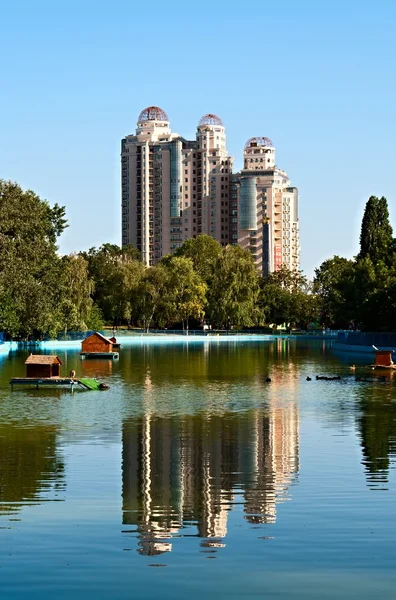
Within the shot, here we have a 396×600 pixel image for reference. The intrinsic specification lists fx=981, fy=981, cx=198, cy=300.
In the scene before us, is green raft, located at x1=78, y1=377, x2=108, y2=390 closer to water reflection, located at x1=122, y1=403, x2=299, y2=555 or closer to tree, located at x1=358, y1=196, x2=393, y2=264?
water reflection, located at x1=122, y1=403, x2=299, y2=555

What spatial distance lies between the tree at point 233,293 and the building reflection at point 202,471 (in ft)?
323

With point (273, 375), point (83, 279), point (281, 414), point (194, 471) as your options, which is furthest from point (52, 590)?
point (83, 279)

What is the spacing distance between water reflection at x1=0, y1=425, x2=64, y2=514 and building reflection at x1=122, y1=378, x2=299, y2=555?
4.70ft

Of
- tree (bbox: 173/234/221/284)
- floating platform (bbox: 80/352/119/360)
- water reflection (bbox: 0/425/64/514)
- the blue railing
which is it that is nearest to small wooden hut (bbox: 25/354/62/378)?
water reflection (bbox: 0/425/64/514)

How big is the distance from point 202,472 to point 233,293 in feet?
365

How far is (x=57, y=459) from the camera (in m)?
21.4

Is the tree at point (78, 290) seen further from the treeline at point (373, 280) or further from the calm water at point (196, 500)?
the calm water at point (196, 500)

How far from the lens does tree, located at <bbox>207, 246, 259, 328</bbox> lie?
130 meters

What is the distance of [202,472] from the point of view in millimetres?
19891

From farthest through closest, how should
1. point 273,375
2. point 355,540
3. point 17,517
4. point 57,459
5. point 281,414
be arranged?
point 273,375 → point 281,414 → point 57,459 → point 17,517 → point 355,540

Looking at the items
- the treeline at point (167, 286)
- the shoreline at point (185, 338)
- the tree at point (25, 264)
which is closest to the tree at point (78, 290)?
the treeline at point (167, 286)

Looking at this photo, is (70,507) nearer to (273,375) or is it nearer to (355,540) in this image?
(355,540)

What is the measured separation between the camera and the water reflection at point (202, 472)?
582 inches

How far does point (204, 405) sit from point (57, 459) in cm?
1484
